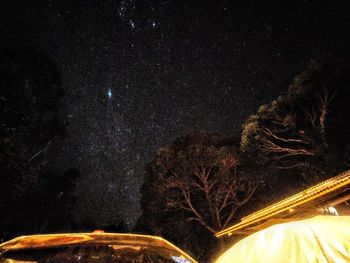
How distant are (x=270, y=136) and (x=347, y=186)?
980cm

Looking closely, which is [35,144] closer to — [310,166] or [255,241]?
[310,166]

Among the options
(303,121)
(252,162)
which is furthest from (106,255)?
(252,162)

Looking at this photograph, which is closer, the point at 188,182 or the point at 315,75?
the point at 315,75

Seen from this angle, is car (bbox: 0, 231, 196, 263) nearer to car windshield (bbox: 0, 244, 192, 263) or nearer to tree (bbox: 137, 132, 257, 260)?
car windshield (bbox: 0, 244, 192, 263)

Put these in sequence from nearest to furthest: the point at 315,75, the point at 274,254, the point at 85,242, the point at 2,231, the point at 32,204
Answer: the point at 274,254, the point at 85,242, the point at 315,75, the point at 2,231, the point at 32,204

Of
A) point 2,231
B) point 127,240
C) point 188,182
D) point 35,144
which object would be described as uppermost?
point 35,144

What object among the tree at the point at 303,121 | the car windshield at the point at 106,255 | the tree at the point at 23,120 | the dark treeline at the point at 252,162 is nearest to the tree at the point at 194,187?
the dark treeline at the point at 252,162

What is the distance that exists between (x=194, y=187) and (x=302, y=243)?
55.1 ft

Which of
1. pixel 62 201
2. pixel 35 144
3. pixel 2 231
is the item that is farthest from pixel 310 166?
pixel 62 201

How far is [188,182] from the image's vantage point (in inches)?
755

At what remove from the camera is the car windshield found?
3.50m

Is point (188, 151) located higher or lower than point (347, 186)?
higher

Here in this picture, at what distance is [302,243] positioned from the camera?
301 cm

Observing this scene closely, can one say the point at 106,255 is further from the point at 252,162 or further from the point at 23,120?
the point at 23,120
